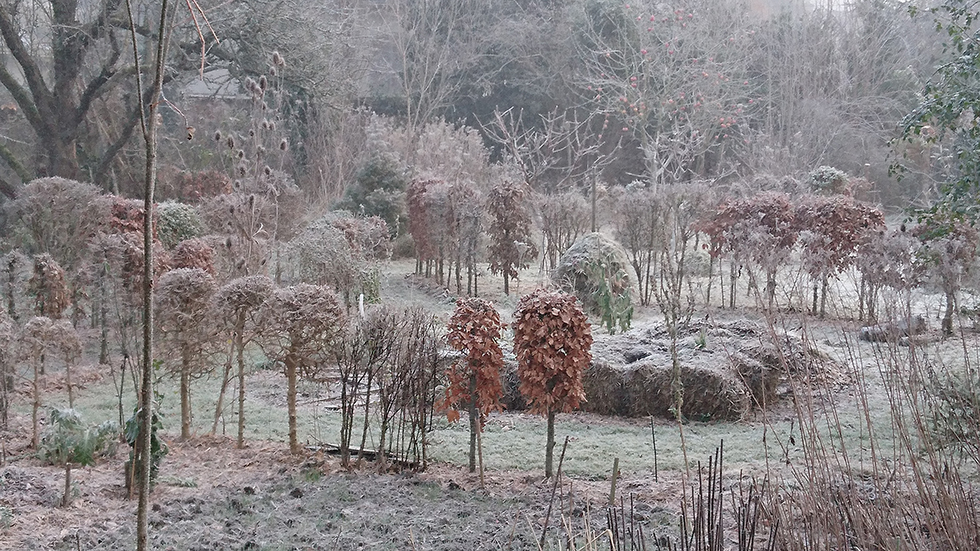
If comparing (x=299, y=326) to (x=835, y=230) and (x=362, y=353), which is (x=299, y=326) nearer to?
(x=362, y=353)

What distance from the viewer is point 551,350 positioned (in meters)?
4.05

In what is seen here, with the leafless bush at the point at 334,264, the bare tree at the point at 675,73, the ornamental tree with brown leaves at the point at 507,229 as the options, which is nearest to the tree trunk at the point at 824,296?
the ornamental tree with brown leaves at the point at 507,229

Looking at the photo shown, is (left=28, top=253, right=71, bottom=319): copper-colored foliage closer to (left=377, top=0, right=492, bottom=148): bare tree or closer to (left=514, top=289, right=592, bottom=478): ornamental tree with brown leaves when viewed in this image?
(left=514, top=289, right=592, bottom=478): ornamental tree with brown leaves

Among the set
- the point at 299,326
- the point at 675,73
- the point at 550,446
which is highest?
the point at 675,73

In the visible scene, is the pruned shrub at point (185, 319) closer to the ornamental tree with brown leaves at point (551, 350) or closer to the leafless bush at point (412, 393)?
the leafless bush at point (412, 393)

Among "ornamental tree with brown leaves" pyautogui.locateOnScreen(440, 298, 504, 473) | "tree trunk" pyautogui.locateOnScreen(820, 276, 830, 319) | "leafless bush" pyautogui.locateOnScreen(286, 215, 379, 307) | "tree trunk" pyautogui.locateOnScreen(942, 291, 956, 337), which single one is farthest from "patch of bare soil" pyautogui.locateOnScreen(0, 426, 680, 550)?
"tree trunk" pyautogui.locateOnScreen(820, 276, 830, 319)

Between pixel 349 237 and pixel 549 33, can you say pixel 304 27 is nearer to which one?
pixel 349 237

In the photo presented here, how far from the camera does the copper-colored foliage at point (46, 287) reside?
6.00 m

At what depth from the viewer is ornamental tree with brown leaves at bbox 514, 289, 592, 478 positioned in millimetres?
4055

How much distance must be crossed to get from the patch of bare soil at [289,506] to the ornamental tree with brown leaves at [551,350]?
0.46 meters

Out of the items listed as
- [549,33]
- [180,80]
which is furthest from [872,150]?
[180,80]

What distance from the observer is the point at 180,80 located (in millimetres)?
11359

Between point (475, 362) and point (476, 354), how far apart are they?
0.05 meters

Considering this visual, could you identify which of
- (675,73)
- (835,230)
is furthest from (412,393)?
(675,73)
